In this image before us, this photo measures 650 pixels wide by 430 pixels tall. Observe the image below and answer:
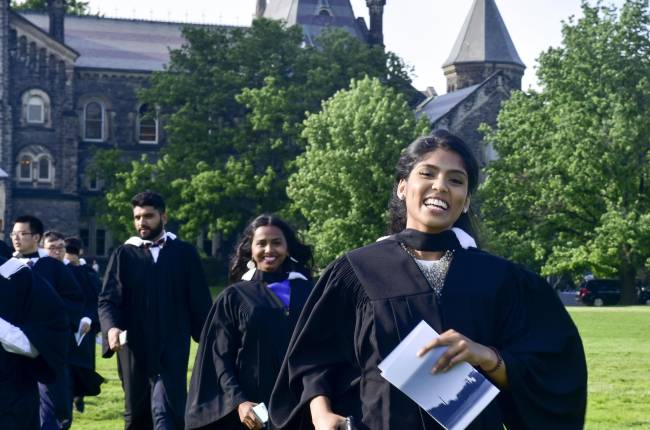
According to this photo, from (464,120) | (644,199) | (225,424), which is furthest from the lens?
(464,120)

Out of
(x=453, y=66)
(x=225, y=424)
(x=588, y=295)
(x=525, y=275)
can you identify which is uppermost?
(x=453, y=66)

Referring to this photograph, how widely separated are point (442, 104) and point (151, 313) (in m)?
61.7

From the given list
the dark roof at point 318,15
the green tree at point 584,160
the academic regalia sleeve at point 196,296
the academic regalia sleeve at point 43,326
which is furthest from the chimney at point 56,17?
the academic regalia sleeve at point 43,326

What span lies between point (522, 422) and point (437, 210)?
2.49 feet

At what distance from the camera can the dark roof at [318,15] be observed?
3307 inches

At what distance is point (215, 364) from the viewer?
27.0 feet

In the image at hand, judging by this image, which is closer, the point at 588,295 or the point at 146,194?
the point at 146,194

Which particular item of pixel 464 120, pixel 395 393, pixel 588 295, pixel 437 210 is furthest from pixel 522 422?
pixel 464 120

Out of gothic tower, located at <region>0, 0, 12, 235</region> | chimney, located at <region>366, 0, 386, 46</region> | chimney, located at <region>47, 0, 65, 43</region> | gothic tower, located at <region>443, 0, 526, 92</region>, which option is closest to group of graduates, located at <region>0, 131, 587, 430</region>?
gothic tower, located at <region>0, 0, 12, 235</region>

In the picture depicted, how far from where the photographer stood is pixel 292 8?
84.9 metres

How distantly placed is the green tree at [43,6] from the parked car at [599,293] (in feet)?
125

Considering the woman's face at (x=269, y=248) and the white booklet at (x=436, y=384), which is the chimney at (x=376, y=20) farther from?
the white booklet at (x=436, y=384)

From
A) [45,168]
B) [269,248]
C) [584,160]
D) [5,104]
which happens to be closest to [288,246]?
[269,248]

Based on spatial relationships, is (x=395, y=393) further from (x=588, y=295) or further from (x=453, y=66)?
(x=453, y=66)
